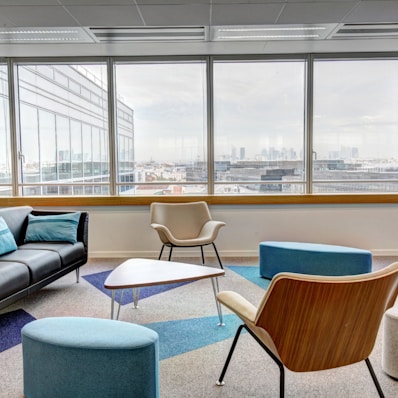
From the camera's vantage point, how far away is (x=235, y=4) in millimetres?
3287

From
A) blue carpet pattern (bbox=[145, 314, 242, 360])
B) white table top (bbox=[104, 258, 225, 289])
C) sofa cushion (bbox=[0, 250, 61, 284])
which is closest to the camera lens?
blue carpet pattern (bbox=[145, 314, 242, 360])

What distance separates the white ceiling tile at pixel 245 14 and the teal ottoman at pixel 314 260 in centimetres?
233

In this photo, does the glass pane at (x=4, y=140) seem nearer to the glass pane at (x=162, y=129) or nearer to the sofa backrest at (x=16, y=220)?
the sofa backrest at (x=16, y=220)

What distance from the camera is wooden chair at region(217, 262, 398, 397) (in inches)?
56.1

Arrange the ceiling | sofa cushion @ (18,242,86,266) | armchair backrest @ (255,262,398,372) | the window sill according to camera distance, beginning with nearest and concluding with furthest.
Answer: armchair backrest @ (255,262,398,372)
the ceiling
sofa cushion @ (18,242,86,266)
the window sill

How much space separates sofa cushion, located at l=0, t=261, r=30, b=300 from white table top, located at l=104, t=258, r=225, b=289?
743 millimetres

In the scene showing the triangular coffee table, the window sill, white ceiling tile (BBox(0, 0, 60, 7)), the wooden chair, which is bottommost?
the triangular coffee table

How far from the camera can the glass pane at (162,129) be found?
5133 millimetres

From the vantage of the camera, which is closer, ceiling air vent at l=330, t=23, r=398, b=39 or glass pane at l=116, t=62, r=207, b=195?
ceiling air vent at l=330, t=23, r=398, b=39

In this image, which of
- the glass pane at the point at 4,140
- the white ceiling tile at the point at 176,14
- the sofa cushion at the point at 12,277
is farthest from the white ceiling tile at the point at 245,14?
the glass pane at the point at 4,140

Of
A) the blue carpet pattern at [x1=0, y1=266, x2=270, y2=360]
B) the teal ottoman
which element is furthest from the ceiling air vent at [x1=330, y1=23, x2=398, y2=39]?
the blue carpet pattern at [x1=0, y1=266, x2=270, y2=360]

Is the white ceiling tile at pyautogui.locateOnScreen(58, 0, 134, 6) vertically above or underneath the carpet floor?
above

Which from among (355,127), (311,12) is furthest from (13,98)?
(355,127)

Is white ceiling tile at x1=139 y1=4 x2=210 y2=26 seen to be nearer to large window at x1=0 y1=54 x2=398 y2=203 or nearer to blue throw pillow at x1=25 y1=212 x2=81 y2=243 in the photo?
large window at x1=0 y1=54 x2=398 y2=203
